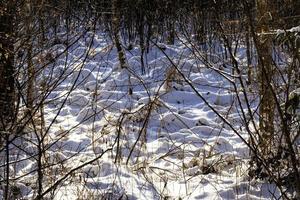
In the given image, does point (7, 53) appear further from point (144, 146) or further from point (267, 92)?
point (267, 92)

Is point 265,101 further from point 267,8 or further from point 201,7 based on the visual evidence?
point 201,7

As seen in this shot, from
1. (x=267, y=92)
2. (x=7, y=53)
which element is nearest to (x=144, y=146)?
(x=267, y=92)

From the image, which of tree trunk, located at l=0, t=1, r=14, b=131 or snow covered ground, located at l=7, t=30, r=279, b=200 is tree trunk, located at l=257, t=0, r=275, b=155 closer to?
snow covered ground, located at l=7, t=30, r=279, b=200

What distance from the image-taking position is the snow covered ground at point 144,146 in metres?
3.79

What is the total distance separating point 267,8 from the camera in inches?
161

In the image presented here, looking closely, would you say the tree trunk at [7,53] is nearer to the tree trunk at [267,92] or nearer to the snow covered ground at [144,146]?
the snow covered ground at [144,146]

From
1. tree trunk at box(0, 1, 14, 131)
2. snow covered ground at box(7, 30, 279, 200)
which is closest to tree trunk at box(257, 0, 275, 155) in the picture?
snow covered ground at box(7, 30, 279, 200)

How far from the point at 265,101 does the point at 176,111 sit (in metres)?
1.98

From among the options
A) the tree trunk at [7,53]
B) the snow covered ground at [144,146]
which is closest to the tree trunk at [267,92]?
the snow covered ground at [144,146]

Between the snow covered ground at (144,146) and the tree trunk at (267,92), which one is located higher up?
the tree trunk at (267,92)

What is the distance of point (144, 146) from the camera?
4887mm

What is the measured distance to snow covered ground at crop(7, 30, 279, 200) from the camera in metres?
3.79

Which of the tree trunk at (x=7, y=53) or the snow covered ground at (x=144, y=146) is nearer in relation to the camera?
the tree trunk at (x=7, y=53)

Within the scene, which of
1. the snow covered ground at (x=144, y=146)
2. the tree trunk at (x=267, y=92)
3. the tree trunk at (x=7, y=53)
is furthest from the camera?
the tree trunk at (x=267, y=92)
